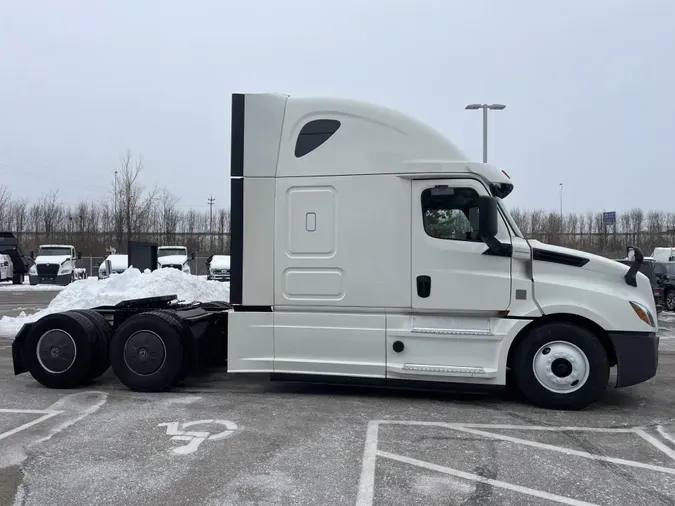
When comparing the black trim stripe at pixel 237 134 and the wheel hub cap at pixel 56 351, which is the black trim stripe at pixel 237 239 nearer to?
the black trim stripe at pixel 237 134

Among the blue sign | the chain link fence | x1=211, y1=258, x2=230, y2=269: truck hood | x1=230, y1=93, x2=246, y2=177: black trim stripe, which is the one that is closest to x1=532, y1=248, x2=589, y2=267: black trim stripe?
x1=230, y1=93, x2=246, y2=177: black trim stripe

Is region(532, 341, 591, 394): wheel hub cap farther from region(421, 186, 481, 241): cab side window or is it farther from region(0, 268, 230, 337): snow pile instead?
region(0, 268, 230, 337): snow pile

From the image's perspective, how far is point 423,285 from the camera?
6613mm

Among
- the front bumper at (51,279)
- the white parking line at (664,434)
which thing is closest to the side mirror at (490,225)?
the white parking line at (664,434)

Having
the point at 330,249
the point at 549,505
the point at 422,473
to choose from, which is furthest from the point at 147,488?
the point at 330,249

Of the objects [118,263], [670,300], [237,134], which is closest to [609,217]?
[670,300]

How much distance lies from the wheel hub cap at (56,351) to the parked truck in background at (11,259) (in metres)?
29.6

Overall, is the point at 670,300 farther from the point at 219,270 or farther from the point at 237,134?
the point at 219,270

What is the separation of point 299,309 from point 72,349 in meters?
3.09

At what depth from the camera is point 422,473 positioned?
4.53 metres

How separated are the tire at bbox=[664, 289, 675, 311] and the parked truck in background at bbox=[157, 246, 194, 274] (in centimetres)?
2071

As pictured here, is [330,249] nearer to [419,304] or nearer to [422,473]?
[419,304]

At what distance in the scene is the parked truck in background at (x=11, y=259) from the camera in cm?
3322

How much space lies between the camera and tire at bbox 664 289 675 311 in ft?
66.1
